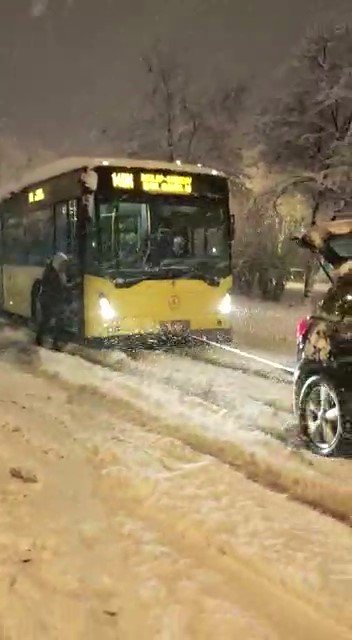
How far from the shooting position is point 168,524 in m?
5.41

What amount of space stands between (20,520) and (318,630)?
222 centimetres

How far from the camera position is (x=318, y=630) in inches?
158

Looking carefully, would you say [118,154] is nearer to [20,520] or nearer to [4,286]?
[4,286]

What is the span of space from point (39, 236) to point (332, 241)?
914 centimetres

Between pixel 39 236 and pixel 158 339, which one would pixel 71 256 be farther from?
pixel 39 236

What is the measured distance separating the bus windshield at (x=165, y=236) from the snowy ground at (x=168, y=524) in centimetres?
412

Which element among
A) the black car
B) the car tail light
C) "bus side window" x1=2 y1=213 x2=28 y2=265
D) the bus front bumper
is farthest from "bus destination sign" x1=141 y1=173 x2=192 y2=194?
the car tail light

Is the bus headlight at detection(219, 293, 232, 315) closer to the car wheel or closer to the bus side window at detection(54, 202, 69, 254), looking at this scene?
the bus side window at detection(54, 202, 69, 254)

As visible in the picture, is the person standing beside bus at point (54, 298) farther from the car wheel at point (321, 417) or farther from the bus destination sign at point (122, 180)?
the car wheel at point (321, 417)

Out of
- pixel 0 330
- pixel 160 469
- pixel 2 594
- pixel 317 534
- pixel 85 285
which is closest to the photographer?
pixel 2 594

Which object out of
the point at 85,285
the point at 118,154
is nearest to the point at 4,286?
the point at 85,285

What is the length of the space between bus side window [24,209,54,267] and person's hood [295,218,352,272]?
306 inches

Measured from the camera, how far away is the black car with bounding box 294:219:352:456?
7.17 meters

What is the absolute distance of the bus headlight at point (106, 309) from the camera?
13.1 metres
